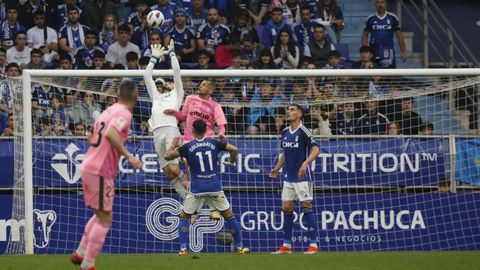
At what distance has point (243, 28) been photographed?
24125mm

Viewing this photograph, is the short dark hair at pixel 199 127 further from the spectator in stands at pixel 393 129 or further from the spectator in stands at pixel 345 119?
the spectator in stands at pixel 393 129

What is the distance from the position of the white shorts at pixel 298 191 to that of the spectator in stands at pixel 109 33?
6.78 metres

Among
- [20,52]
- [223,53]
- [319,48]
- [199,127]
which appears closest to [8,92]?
[20,52]

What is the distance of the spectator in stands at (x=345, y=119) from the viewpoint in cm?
2066

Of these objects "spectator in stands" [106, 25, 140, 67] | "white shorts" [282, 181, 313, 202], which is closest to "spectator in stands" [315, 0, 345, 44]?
Result: "spectator in stands" [106, 25, 140, 67]

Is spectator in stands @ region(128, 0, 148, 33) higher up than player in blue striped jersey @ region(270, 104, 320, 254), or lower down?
higher up

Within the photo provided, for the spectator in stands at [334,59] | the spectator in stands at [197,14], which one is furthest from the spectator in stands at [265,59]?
the spectator in stands at [197,14]

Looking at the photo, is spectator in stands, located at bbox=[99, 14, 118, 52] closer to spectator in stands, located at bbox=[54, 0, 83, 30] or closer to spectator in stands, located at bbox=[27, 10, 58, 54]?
spectator in stands, located at bbox=[54, 0, 83, 30]

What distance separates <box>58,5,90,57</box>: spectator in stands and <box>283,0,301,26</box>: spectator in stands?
13.4ft

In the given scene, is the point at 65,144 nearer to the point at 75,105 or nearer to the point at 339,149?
the point at 75,105

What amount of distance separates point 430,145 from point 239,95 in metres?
3.35

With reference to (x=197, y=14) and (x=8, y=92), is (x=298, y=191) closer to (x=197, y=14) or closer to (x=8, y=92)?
(x=8, y=92)

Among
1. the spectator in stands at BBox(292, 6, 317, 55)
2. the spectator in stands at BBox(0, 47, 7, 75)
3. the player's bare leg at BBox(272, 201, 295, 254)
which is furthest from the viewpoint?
the spectator in stands at BBox(292, 6, 317, 55)

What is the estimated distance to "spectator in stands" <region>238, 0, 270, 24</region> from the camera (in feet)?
81.7
